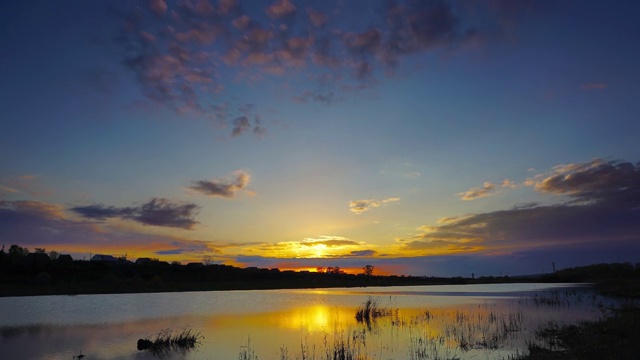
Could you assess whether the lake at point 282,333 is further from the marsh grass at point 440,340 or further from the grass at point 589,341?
the grass at point 589,341

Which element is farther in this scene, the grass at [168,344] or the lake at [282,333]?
the grass at [168,344]

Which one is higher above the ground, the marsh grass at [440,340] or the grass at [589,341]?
the grass at [589,341]

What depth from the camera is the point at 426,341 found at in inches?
968

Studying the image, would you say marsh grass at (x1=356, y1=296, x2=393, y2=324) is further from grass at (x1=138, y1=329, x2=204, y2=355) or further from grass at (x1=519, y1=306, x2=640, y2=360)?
grass at (x1=138, y1=329, x2=204, y2=355)

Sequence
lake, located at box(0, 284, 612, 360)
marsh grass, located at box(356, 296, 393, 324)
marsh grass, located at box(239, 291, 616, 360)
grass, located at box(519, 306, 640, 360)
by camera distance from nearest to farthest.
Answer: grass, located at box(519, 306, 640, 360), marsh grass, located at box(239, 291, 616, 360), lake, located at box(0, 284, 612, 360), marsh grass, located at box(356, 296, 393, 324)

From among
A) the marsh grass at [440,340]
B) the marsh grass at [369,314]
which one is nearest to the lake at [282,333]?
the marsh grass at [440,340]

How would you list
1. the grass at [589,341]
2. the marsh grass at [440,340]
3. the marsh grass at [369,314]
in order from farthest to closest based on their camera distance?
the marsh grass at [369,314], the marsh grass at [440,340], the grass at [589,341]

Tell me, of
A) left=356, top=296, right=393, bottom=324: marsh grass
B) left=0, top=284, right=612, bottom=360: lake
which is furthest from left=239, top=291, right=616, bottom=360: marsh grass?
left=356, top=296, right=393, bottom=324: marsh grass

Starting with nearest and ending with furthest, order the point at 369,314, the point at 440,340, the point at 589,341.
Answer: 1. the point at 589,341
2. the point at 440,340
3. the point at 369,314

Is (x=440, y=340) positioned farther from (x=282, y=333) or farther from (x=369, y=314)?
(x=369, y=314)

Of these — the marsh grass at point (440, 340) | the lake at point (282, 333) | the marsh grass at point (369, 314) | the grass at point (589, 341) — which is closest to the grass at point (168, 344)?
the lake at point (282, 333)

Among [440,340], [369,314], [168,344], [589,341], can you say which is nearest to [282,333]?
[168,344]

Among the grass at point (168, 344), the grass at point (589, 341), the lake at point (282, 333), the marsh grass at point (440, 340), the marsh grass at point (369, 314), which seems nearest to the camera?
the grass at point (589, 341)

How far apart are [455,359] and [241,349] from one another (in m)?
11.0
